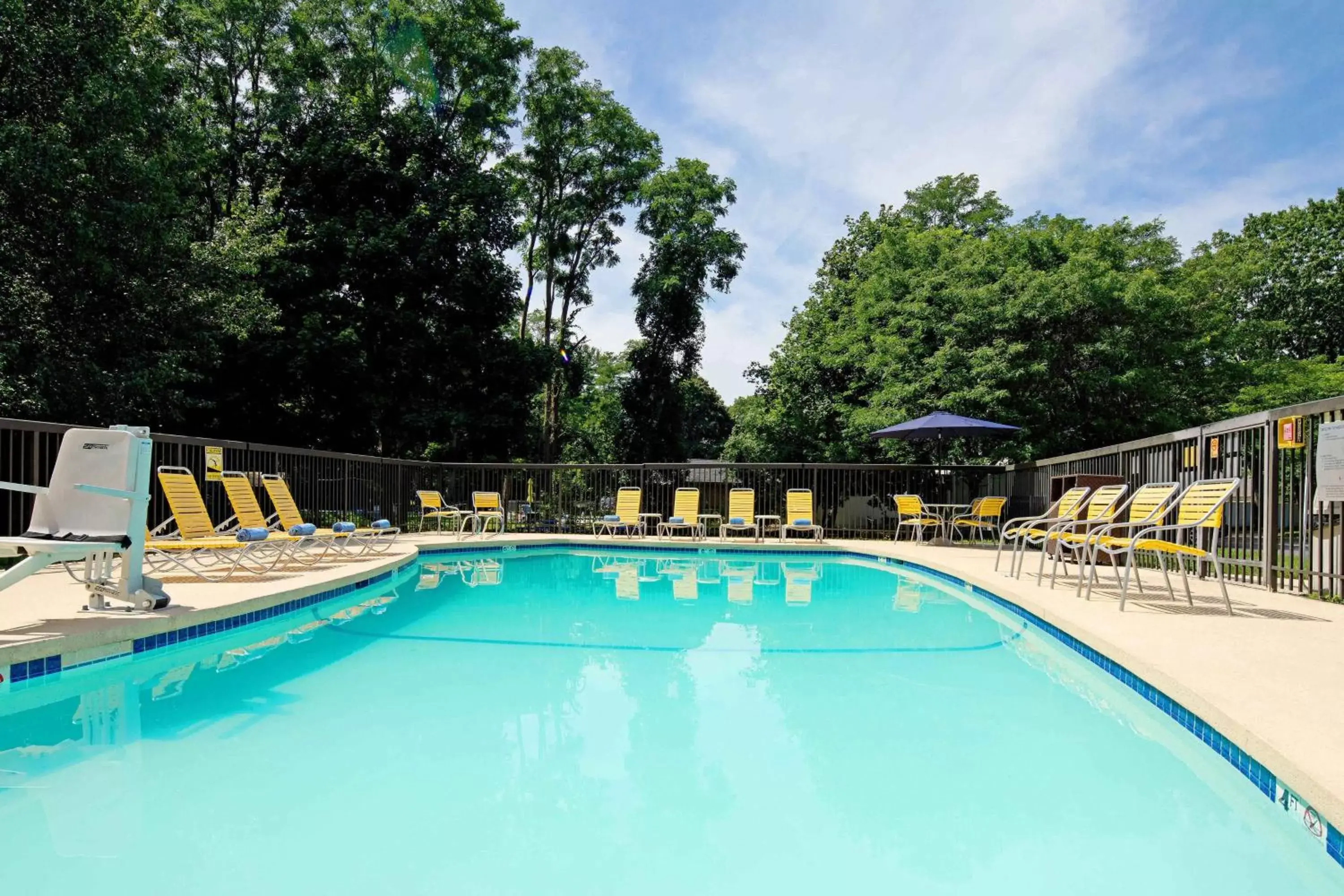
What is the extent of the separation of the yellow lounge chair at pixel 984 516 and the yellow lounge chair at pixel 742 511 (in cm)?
321

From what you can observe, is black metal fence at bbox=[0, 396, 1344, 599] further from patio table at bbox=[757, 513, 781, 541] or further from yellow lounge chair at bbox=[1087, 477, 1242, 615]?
yellow lounge chair at bbox=[1087, 477, 1242, 615]

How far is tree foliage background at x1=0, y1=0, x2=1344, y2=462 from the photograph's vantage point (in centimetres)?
1186

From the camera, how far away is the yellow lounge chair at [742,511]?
1256cm

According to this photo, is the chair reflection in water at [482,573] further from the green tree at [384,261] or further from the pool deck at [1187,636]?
the green tree at [384,261]

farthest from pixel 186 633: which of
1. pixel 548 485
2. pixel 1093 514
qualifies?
pixel 548 485

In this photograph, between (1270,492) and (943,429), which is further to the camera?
(943,429)

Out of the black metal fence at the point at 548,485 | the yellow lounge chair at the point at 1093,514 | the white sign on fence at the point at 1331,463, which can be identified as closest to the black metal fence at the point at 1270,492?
the white sign on fence at the point at 1331,463

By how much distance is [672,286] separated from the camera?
72.2 ft

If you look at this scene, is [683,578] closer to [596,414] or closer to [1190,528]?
[1190,528]

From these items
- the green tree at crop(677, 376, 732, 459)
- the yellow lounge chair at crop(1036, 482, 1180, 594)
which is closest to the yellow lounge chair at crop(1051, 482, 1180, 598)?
the yellow lounge chair at crop(1036, 482, 1180, 594)

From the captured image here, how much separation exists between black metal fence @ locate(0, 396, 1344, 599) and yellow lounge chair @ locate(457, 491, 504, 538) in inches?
46.7

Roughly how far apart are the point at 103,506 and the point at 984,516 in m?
10.7

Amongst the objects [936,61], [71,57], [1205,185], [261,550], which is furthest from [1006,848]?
[1205,185]

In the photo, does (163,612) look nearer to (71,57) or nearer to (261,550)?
(261,550)
